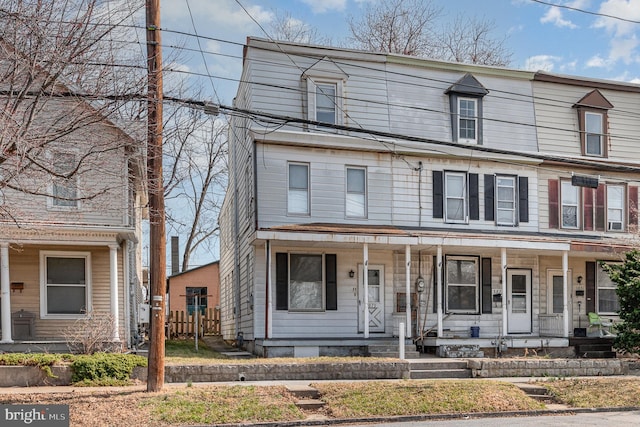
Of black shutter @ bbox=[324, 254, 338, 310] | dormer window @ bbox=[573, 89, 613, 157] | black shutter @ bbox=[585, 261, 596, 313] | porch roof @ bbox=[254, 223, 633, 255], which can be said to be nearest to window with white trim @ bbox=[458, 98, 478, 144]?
porch roof @ bbox=[254, 223, 633, 255]

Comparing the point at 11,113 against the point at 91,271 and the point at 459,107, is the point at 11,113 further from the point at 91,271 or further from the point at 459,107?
the point at 459,107

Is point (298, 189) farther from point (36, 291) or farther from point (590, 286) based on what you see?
point (590, 286)

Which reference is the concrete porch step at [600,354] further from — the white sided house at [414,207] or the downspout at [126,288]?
the downspout at [126,288]

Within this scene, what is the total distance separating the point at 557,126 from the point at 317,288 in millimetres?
9963

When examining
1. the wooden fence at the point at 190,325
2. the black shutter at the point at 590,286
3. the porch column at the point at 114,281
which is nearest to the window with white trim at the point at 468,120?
the black shutter at the point at 590,286

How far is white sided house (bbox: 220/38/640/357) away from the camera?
1928 cm

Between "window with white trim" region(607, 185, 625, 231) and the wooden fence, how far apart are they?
54.1 feet

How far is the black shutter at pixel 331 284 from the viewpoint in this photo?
19.7 meters

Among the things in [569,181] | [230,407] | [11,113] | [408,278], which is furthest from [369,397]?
[569,181]

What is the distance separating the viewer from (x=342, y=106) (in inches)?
805

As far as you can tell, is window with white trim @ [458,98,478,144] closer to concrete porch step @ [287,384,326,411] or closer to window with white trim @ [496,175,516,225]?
window with white trim @ [496,175,516,225]

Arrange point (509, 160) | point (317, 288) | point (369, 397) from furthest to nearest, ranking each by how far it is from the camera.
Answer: point (509, 160)
point (317, 288)
point (369, 397)

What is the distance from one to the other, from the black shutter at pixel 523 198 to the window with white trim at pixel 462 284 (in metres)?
2.13

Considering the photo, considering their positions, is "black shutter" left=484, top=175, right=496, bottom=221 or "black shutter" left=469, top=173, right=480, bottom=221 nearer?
"black shutter" left=469, top=173, right=480, bottom=221
